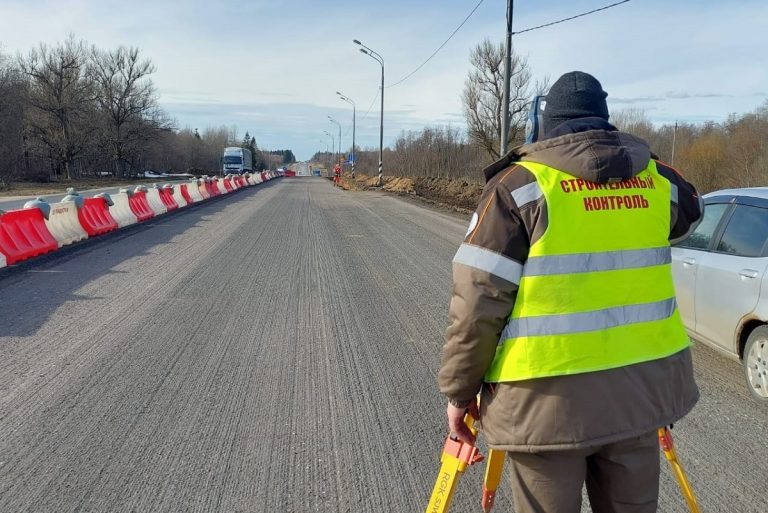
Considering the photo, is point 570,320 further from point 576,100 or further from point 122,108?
point 122,108

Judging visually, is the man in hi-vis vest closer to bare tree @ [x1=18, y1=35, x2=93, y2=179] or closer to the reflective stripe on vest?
the reflective stripe on vest

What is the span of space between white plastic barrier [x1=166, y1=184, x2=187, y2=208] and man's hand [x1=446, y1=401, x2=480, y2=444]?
72.9ft

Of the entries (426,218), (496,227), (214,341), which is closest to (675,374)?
(496,227)

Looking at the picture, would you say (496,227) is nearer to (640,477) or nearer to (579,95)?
(579,95)

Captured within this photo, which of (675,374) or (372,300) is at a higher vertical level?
(675,374)

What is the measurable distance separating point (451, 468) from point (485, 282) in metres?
0.77

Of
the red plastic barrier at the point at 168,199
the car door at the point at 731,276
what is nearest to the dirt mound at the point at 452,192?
the red plastic barrier at the point at 168,199

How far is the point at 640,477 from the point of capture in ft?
6.92

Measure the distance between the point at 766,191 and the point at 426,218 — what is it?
1530 centimetres

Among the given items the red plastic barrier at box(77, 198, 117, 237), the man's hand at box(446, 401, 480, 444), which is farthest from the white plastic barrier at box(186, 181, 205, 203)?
the man's hand at box(446, 401, 480, 444)

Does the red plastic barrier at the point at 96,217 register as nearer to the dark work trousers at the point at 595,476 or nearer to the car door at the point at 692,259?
the car door at the point at 692,259

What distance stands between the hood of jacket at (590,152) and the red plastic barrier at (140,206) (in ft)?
55.7

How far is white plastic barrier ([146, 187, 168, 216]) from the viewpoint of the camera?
19672 mm

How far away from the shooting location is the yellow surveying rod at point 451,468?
2.27m
